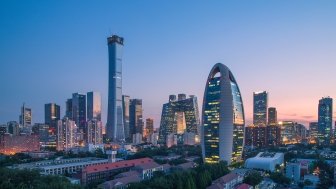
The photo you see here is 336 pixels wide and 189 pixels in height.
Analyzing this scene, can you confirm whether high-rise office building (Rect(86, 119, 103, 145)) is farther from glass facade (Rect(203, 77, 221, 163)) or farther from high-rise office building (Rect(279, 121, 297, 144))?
high-rise office building (Rect(279, 121, 297, 144))

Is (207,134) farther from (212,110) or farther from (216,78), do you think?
(216,78)

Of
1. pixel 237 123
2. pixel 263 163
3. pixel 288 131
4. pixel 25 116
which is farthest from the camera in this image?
pixel 25 116

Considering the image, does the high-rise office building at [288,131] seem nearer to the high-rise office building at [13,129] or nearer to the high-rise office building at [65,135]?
the high-rise office building at [65,135]

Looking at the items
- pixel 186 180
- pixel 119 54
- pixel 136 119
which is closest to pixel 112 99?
pixel 119 54

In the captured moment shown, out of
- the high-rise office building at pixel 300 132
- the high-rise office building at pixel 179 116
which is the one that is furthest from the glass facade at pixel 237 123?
the high-rise office building at pixel 300 132

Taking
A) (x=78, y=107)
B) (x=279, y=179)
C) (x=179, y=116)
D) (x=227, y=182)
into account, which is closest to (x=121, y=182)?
(x=227, y=182)

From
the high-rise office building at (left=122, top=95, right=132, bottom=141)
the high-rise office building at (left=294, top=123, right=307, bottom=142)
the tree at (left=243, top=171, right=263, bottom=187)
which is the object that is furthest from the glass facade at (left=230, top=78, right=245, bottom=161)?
the high-rise office building at (left=122, top=95, right=132, bottom=141)

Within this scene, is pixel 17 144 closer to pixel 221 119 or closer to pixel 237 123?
pixel 221 119

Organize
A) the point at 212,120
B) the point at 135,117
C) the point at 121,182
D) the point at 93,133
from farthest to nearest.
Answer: the point at 135,117
the point at 93,133
the point at 212,120
the point at 121,182
